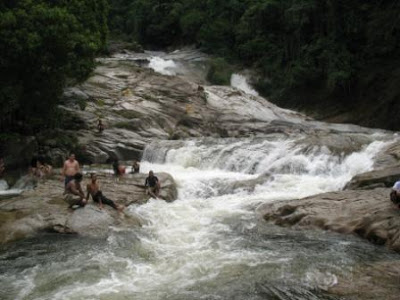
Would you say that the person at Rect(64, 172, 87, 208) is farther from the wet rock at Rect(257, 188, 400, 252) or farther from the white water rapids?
the wet rock at Rect(257, 188, 400, 252)

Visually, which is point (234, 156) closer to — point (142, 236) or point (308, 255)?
point (142, 236)

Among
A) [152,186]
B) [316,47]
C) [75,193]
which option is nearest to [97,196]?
[75,193]

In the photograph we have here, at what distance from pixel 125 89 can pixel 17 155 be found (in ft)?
31.9

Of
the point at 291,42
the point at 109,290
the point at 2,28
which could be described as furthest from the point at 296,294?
the point at 291,42

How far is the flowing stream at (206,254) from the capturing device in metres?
9.11

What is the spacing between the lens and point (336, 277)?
30.0 feet

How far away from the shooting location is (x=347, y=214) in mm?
12820

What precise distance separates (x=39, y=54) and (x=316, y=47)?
22.4 meters

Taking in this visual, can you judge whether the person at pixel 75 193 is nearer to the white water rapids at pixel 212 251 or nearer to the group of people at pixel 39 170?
the white water rapids at pixel 212 251

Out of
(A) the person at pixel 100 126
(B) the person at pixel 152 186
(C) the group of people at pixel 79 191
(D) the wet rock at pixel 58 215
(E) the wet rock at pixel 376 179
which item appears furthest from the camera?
(A) the person at pixel 100 126

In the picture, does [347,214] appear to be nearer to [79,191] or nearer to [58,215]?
[79,191]

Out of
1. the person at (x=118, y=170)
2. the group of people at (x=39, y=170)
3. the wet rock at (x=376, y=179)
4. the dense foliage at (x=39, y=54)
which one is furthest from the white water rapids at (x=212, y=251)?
the dense foliage at (x=39, y=54)

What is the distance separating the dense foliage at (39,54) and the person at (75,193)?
22.7 feet

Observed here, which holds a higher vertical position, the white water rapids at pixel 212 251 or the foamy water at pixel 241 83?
the foamy water at pixel 241 83
